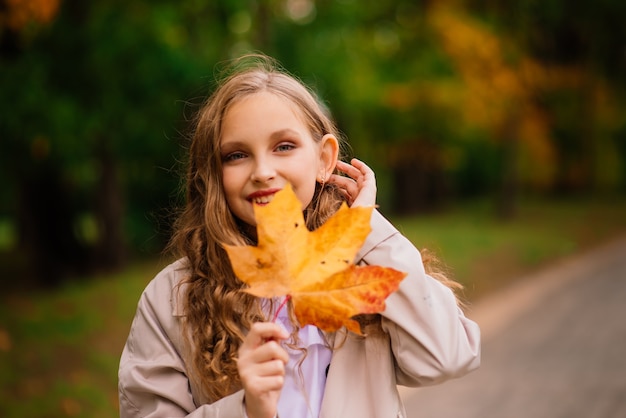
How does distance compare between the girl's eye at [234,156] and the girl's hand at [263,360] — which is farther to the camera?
the girl's eye at [234,156]

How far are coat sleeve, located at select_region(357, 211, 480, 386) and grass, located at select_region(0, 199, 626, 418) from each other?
404 millimetres

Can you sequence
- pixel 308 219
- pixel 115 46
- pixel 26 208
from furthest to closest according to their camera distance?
pixel 26 208, pixel 115 46, pixel 308 219

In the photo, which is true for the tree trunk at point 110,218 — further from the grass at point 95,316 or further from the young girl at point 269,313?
the young girl at point 269,313

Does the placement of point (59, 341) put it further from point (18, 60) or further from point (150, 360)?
point (150, 360)

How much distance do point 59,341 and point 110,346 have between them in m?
0.47

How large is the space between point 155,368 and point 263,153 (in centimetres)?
56

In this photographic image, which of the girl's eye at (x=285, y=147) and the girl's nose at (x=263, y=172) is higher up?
the girl's eye at (x=285, y=147)

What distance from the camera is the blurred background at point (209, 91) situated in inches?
234

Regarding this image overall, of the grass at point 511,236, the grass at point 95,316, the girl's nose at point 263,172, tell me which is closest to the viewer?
the girl's nose at point 263,172

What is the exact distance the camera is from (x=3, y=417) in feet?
14.6

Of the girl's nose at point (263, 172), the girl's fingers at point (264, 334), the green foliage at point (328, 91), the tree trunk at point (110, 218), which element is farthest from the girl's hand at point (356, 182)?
the tree trunk at point (110, 218)

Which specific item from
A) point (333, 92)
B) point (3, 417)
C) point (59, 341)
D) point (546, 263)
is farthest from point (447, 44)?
point (3, 417)

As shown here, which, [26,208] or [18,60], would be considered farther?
[26,208]

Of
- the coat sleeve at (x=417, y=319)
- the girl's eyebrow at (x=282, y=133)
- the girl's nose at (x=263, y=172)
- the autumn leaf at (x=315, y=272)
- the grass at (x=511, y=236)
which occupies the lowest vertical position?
the grass at (x=511, y=236)
